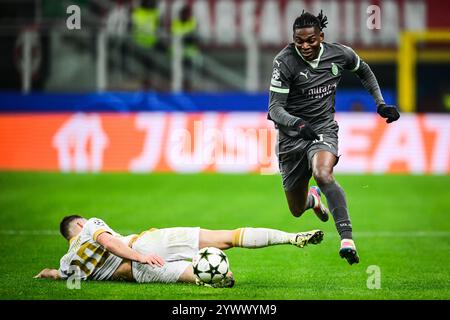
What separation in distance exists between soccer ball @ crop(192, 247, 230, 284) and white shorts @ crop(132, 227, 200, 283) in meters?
0.37

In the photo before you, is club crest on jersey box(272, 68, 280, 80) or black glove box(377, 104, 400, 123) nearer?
club crest on jersey box(272, 68, 280, 80)

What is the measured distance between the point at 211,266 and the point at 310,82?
2319 mm

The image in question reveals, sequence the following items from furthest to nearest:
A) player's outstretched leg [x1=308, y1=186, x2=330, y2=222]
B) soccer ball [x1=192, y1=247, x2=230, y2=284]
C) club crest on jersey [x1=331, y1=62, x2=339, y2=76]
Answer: player's outstretched leg [x1=308, y1=186, x2=330, y2=222]
club crest on jersey [x1=331, y1=62, x2=339, y2=76]
soccer ball [x1=192, y1=247, x2=230, y2=284]

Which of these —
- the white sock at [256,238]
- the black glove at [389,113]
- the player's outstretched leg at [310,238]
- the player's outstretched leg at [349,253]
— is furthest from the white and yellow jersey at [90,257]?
the black glove at [389,113]

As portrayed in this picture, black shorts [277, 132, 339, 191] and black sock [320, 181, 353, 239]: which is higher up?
black shorts [277, 132, 339, 191]

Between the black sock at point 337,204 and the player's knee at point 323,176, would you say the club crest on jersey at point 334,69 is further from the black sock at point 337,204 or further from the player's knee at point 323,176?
the black sock at point 337,204

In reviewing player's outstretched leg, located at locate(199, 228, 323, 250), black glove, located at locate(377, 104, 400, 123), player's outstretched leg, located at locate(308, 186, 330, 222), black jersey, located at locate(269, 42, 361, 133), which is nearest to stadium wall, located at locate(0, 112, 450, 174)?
player's outstretched leg, located at locate(308, 186, 330, 222)

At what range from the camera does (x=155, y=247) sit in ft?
30.4

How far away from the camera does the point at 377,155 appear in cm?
2208

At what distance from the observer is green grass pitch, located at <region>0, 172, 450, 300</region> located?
9.00 meters

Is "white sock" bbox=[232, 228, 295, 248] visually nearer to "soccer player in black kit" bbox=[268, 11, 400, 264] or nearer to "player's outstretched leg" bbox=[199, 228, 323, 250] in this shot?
"player's outstretched leg" bbox=[199, 228, 323, 250]

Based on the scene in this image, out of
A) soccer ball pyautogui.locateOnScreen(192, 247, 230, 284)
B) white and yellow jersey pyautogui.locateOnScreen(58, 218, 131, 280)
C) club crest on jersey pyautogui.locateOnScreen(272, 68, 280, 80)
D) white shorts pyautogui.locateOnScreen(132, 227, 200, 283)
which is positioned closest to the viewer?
soccer ball pyautogui.locateOnScreen(192, 247, 230, 284)

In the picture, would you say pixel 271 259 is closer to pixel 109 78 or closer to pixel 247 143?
pixel 247 143

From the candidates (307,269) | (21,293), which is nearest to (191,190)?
(307,269)
